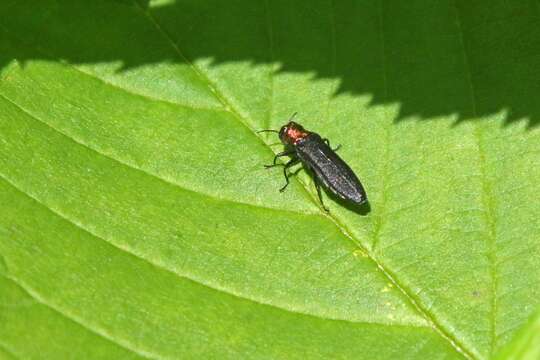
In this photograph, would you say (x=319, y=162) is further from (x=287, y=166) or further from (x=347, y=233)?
(x=347, y=233)

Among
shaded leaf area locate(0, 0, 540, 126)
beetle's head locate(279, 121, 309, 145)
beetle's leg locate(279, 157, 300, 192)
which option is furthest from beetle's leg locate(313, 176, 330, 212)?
shaded leaf area locate(0, 0, 540, 126)

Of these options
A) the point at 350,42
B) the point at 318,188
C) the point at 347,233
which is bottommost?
the point at 347,233

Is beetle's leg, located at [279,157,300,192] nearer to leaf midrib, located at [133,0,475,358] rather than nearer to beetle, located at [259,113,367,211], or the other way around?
beetle, located at [259,113,367,211]

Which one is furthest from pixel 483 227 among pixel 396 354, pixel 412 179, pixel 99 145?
pixel 99 145

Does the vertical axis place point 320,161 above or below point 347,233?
above

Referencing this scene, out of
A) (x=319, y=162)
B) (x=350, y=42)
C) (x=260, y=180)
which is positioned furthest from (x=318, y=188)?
(x=350, y=42)

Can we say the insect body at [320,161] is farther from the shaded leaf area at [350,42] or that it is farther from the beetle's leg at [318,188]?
the shaded leaf area at [350,42]

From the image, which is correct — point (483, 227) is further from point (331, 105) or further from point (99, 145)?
point (99, 145)
